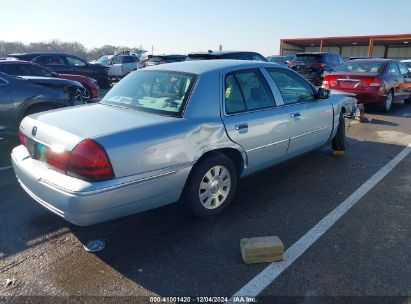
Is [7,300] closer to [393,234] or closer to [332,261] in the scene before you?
[332,261]

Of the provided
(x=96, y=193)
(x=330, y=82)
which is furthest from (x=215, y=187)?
Answer: (x=330, y=82)

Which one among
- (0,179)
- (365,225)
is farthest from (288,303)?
(0,179)

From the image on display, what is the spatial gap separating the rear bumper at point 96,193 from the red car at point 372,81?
804 cm

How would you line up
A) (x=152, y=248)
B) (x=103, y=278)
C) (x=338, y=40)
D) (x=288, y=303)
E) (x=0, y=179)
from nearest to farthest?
(x=288, y=303) < (x=103, y=278) < (x=152, y=248) < (x=0, y=179) < (x=338, y=40)

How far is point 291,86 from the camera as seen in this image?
4816 mm

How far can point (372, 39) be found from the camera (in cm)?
3894

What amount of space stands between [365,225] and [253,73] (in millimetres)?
2057

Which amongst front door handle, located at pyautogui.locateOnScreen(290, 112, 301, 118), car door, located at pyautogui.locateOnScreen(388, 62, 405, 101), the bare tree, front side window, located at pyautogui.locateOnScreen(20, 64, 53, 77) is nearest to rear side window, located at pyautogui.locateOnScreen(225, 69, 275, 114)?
front door handle, located at pyautogui.locateOnScreen(290, 112, 301, 118)

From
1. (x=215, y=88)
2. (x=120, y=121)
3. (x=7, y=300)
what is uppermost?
(x=215, y=88)

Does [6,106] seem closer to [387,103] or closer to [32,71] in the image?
[32,71]

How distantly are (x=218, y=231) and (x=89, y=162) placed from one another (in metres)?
1.43

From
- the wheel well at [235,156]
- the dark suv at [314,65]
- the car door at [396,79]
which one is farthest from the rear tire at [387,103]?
the wheel well at [235,156]

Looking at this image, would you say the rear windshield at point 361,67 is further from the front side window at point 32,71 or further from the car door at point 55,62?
the car door at point 55,62

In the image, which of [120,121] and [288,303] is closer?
[288,303]
